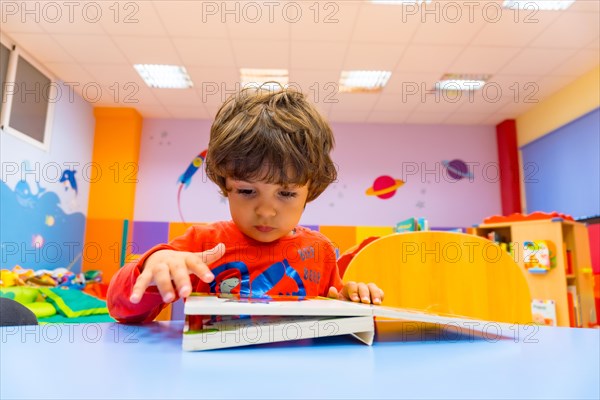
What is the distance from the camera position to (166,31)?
309cm

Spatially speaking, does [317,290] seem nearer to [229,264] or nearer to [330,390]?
[229,264]

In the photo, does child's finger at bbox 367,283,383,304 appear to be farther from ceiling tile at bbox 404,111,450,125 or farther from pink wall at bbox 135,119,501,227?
ceiling tile at bbox 404,111,450,125

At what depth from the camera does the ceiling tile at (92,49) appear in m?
3.21

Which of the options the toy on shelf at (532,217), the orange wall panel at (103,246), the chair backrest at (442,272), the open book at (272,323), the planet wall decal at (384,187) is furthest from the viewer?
the planet wall decal at (384,187)

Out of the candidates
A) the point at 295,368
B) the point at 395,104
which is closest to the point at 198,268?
the point at 295,368

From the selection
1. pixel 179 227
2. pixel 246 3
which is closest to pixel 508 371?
pixel 246 3

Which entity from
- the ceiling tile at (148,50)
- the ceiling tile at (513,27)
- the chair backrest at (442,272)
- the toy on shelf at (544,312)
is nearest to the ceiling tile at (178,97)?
the ceiling tile at (148,50)

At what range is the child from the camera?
0.64 meters

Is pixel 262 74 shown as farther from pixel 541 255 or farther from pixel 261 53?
pixel 541 255

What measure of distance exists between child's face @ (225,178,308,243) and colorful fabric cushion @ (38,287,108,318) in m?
2.45

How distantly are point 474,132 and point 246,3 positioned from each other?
3209 mm

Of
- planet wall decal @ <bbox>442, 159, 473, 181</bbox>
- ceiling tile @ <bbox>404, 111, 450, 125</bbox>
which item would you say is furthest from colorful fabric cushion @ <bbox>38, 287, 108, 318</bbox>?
planet wall decal @ <bbox>442, 159, 473, 181</bbox>

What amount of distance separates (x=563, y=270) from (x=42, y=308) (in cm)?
330

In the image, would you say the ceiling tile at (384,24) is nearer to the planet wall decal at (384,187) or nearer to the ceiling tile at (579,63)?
the ceiling tile at (579,63)
